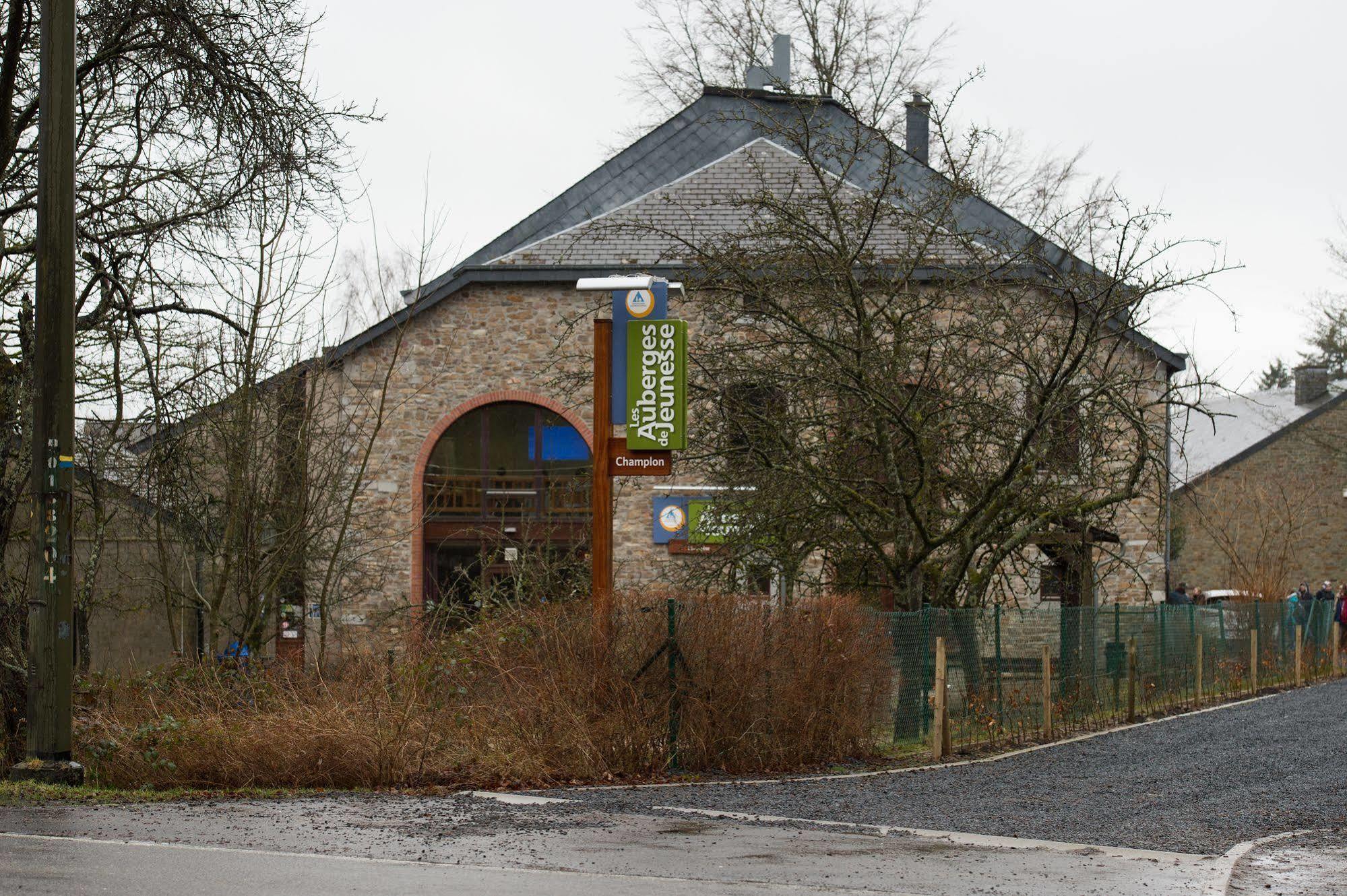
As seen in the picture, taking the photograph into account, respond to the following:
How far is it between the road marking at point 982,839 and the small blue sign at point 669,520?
712 inches

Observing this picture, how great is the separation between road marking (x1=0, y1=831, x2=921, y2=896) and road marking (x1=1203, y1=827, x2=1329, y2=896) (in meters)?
1.54

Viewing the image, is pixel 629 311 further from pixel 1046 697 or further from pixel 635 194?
pixel 635 194

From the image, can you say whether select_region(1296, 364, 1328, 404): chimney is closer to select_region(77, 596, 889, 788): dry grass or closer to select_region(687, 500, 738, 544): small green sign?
select_region(687, 500, 738, 544): small green sign

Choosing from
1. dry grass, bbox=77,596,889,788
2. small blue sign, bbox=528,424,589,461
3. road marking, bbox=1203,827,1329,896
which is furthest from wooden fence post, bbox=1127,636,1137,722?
small blue sign, bbox=528,424,589,461

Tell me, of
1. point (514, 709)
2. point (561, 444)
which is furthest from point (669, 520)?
point (514, 709)

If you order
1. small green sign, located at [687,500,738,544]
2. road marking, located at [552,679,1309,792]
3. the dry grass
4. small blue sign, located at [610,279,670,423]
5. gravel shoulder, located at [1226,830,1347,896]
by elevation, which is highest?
small blue sign, located at [610,279,670,423]

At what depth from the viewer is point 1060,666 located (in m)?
18.2

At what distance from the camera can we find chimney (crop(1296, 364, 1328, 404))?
5797 centimetres

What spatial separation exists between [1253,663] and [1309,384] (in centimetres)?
3727

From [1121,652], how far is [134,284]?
12.6 meters

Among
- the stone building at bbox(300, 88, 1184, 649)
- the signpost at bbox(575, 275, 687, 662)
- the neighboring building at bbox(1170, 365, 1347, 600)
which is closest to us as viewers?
the signpost at bbox(575, 275, 687, 662)

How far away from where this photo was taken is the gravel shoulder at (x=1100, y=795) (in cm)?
1017

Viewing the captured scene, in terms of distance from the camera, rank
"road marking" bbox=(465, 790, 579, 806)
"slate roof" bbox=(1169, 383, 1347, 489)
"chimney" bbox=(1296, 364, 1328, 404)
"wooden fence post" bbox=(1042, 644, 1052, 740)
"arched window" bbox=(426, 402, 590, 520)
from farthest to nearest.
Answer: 1. "chimney" bbox=(1296, 364, 1328, 404)
2. "slate roof" bbox=(1169, 383, 1347, 489)
3. "arched window" bbox=(426, 402, 590, 520)
4. "wooden fence post" bbox=(1042, 644, 1052, 740)
5. "road marking" bbox=(465, 790, 579, 806)

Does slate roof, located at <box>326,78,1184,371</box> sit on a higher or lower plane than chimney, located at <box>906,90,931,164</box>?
lower
